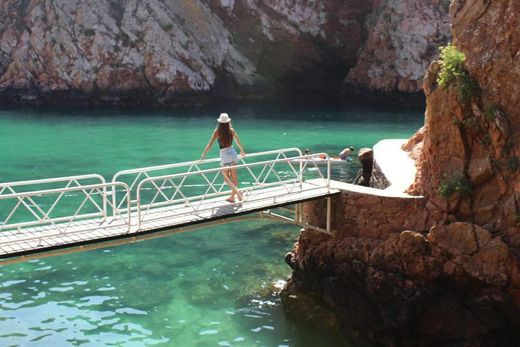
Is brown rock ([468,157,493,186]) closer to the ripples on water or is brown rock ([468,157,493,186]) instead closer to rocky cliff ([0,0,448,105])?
the ripples on water

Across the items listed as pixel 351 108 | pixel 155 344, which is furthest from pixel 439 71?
pixel 351 108

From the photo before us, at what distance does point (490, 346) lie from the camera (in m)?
13.8

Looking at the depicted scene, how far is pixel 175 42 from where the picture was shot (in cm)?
5988

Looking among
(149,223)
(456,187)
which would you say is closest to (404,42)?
(456,187)

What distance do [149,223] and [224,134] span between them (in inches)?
109

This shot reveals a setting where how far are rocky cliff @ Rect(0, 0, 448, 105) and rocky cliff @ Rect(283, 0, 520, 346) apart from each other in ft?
148

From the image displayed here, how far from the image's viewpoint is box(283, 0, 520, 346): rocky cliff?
46.8ft

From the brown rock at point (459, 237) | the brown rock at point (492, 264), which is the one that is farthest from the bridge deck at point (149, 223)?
the brown rock at point (492, 264)

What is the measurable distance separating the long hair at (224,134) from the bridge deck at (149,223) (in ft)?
4.84

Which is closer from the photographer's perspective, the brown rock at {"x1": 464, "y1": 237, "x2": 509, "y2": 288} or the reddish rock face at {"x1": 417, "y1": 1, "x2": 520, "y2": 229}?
the brown rock at {"x1": 464, "y1": 237, "x2": 509, "y2": 288}

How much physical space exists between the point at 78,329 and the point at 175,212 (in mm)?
3570

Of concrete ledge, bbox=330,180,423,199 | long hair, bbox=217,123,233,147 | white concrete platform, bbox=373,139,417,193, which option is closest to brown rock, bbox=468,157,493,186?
concrete ledge, bbox=330,180,423,199

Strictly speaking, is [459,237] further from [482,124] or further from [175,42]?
[175,42]

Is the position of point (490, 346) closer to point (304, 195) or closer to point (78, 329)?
point (304, 195)
